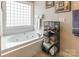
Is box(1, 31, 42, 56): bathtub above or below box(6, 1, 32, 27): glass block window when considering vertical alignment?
below

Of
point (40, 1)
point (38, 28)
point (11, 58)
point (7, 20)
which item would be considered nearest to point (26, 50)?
point (11, 58)

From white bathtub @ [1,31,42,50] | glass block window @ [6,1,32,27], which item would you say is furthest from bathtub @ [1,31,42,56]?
glass block window @ [6,1,32,27]

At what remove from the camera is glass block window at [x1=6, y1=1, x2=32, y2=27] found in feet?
4.06

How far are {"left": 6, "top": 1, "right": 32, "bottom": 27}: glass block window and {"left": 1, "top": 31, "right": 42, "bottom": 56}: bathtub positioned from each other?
5.3 inches

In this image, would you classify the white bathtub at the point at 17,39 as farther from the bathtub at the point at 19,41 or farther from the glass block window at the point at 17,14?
the glass block window at the point at 17,14

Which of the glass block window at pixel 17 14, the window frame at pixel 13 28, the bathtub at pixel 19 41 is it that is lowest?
the bathtub at pixel 19 41

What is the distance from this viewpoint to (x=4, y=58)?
4.05 ft

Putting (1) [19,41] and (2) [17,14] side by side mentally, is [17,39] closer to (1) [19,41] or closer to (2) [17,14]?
(1) [19,41]

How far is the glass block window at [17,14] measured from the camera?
4.06 ft

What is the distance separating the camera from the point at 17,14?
1249 millimetres

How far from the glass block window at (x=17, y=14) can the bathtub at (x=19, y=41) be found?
13cm

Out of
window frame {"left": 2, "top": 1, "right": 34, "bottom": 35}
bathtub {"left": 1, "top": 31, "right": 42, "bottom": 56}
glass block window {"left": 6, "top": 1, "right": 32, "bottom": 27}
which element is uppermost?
glass block window {"left": 6, "top": 1, "right": 32, "bottom": 27}

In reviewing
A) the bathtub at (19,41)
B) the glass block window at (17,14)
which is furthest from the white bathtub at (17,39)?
the glass block window at (17,14)

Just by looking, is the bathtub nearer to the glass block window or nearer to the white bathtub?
the white bathtub
